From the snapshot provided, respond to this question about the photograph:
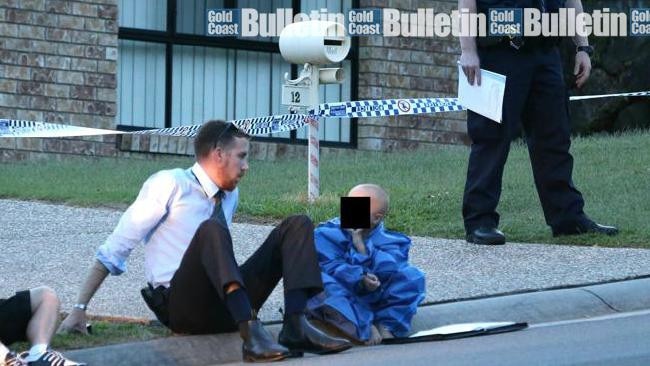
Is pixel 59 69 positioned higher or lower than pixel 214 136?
higher

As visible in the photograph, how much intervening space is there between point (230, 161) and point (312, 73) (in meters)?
4.66

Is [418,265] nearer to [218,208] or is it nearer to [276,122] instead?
[218,208]

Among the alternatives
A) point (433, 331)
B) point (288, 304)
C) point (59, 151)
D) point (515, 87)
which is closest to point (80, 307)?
point (288, 304)

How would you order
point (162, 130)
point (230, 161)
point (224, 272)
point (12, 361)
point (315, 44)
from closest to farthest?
point (12, 361)
point (224, 272)
point (230, 161)
point (315, 44)
point (162, 130)

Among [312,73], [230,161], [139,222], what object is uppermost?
[312,73]

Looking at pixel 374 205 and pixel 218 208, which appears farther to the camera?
pixel 374 205

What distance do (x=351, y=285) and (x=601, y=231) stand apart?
10.4 feet

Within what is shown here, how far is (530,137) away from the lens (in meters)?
10.6

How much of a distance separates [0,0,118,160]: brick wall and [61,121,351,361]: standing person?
9.39m

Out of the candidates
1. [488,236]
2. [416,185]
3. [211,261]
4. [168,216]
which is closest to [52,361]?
[211,261]

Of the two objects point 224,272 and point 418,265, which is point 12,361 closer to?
point 224,272

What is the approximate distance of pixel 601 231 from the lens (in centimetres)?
1061

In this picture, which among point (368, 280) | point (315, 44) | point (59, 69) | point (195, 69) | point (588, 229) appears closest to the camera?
point (368, 280)

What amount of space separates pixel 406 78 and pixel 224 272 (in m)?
12.6
